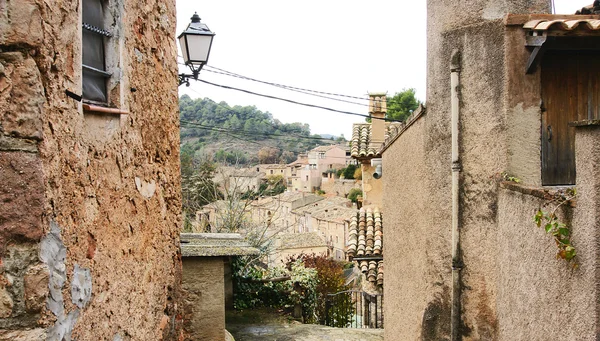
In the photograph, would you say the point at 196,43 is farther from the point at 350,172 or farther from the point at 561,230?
the point at 350,172

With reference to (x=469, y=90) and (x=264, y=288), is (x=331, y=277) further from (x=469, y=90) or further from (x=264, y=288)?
(x=469, y=90)

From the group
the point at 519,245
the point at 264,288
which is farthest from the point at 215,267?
the point at 264,288

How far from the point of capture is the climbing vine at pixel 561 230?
9.35 feet

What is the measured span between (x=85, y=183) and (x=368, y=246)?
8.93 meters

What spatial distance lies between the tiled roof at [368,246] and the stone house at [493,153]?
13.4 ft

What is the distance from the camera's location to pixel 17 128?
1880mm

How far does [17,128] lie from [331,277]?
17.9 metres

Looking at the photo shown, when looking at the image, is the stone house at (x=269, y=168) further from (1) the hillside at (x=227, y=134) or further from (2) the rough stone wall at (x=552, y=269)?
(2) the rough stone wall at (x=552, y=269)

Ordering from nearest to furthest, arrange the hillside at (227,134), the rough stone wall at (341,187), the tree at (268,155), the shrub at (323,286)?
1. the shrub at (323,286)
2. the hillside at (227,134)
3. the rough stone wall at (341,187)
4. the tree at (268,155)

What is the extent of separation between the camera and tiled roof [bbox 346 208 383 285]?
10.5m

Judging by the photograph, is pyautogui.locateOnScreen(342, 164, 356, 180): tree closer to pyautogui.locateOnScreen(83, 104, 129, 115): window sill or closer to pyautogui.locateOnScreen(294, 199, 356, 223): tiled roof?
pyautogui.locateOnScreen(294, 199, 356, 223): tiled roof

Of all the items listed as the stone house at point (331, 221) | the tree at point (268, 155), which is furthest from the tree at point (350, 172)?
the tree at point (268, 155)

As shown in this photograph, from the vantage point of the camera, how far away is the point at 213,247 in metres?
6.04

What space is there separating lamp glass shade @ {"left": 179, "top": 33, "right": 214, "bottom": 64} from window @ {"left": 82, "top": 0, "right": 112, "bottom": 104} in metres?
3.47
